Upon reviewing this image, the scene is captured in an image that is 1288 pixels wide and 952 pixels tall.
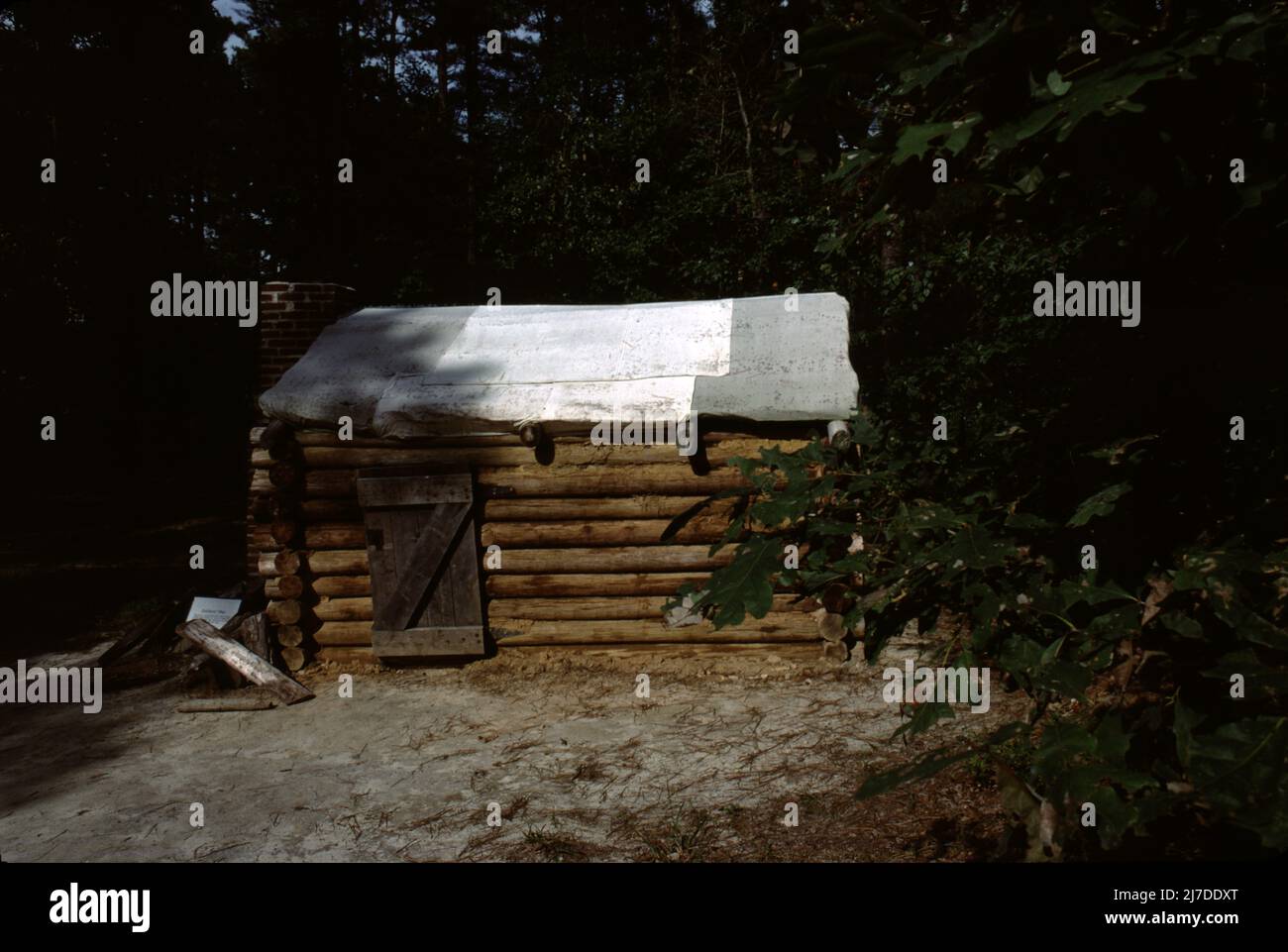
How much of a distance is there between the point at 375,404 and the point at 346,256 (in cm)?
1485

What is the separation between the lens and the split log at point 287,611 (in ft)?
29.9

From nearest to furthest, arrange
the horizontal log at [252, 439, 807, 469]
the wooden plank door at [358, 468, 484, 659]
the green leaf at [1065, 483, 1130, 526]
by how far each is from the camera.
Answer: the green leaf at [1065, 483, 1130, 526], the horizontal log at [252, 439, 807, 469], the wooden plank door at [358, 468, 484, 659]

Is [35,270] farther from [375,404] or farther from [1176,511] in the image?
[1176,511]

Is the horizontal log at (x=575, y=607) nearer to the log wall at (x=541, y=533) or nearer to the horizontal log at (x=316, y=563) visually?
the log wall at (x=541, y=533)

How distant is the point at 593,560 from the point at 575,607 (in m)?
0.48

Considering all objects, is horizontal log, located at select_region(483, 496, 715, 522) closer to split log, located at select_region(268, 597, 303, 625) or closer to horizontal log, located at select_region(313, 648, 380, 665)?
horizontal log, located at select_region(313, 648, 380, 665)

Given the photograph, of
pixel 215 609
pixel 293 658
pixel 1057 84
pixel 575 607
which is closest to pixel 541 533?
pixel 575 607

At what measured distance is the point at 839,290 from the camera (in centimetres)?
1598

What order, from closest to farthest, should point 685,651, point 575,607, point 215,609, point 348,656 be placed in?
point 685,651, point 575,607, point 348,656, point 215,609

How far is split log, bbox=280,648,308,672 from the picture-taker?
9.21 metres

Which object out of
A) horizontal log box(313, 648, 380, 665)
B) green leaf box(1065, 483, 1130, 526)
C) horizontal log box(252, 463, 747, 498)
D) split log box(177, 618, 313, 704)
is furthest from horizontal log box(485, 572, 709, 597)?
green leaf box(1065, 483, 1130, 526)

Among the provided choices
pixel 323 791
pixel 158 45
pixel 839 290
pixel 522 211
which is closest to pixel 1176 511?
pixel 323 791

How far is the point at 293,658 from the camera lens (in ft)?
30.3

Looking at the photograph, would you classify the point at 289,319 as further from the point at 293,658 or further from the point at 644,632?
the point at 644,632
